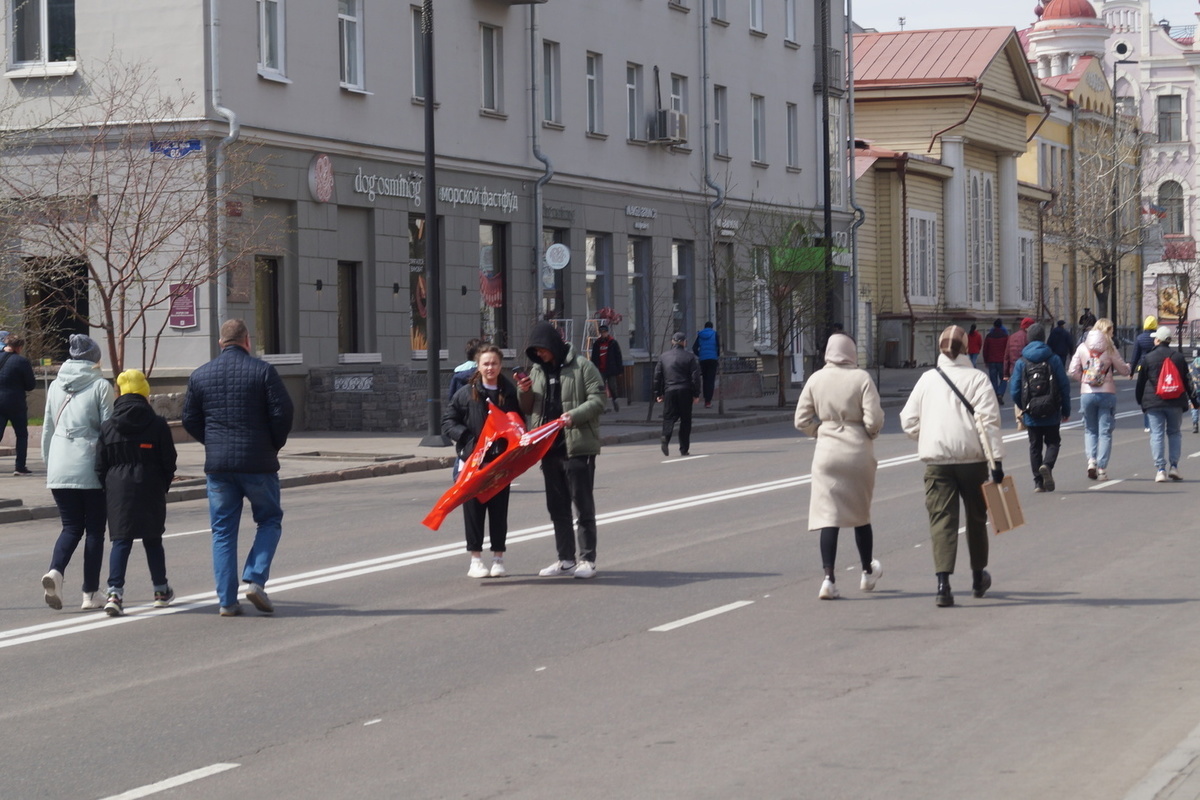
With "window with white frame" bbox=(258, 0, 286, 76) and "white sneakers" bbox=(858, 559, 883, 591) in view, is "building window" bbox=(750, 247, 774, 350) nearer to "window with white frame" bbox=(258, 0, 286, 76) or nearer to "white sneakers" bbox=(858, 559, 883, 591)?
"window with white frame" bbox=(258, 0, 286, 76)

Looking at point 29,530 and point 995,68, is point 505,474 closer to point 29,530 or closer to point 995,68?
point 29,530

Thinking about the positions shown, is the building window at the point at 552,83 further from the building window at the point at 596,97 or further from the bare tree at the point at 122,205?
the bare tree at the point at 122,205

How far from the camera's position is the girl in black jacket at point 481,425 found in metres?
11.2

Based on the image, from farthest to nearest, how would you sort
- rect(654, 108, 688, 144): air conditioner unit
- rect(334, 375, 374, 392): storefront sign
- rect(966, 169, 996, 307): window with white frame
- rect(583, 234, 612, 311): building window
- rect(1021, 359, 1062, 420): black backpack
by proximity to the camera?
rect(966, 169, 996, 307): window with white frame < rect(654, 108, 688, 144): air conditioner unit < rect(583, 234, 612, 311): building window < rect(334, 375, 374, 392): storefront sign < rect(1021, 359, 1062, 420): black backpack

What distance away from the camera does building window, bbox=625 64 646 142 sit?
3694cm

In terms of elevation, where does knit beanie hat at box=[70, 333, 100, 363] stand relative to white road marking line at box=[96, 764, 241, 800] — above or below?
above

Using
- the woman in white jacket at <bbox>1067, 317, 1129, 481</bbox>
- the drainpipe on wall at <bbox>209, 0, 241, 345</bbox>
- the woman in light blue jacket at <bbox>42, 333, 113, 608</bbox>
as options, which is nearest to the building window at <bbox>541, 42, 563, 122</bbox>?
the drainpipe on wall at <bbox>209, 0, 241, 345</bbox>

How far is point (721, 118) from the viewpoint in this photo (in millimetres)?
40562

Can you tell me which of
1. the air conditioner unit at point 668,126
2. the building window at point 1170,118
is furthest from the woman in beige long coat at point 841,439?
the building window at point 1170,118

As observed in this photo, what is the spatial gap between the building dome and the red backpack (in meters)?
63.1

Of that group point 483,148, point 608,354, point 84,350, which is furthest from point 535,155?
point 84,350

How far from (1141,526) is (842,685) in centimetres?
686

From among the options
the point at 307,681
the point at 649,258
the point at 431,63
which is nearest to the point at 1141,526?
the point at 307,681

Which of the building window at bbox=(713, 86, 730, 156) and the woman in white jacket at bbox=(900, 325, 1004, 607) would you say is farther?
the building window at bbox=(713, 86, 730, 156)
